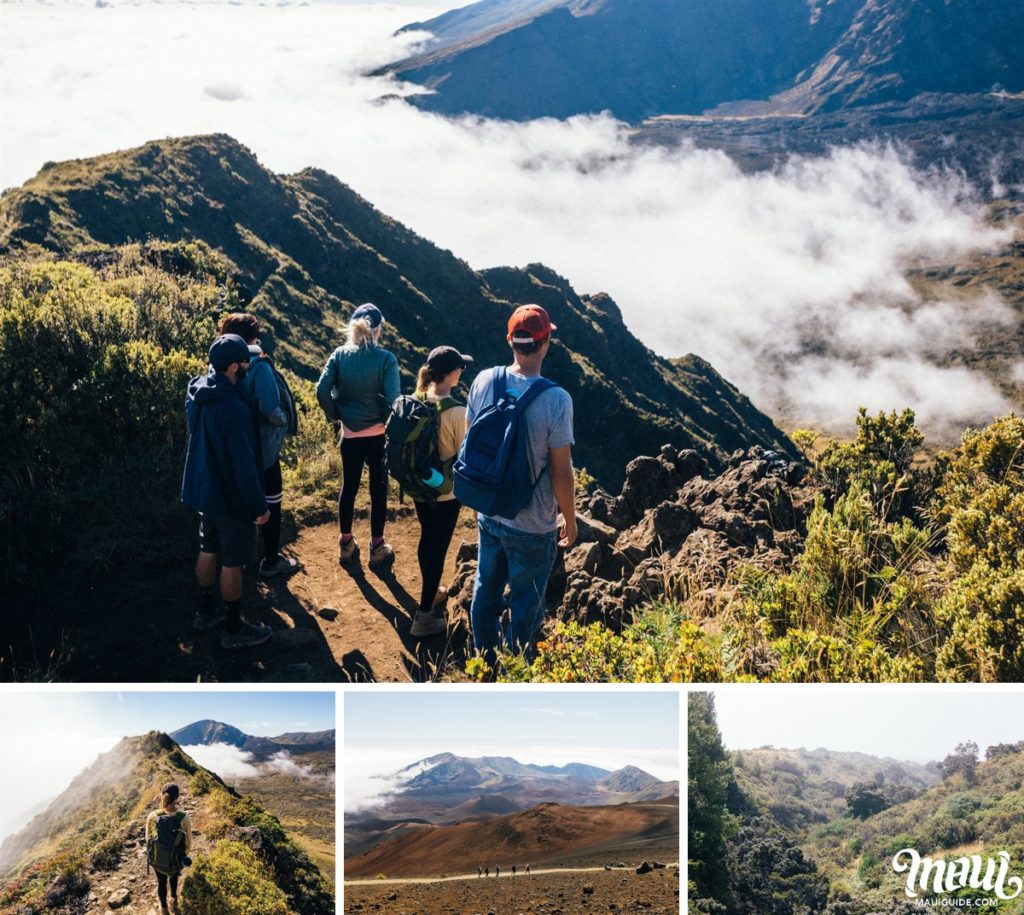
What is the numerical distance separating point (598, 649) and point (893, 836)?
4.41ft

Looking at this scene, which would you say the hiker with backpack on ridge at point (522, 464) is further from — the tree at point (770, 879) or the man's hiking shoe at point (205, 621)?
the man's hiking shoe at point (205, 621)

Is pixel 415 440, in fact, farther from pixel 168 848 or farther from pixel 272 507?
pixel 168 848

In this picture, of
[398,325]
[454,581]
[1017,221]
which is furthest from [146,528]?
[1017,221]

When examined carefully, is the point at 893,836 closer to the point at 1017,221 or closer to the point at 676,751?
the point at 676,751

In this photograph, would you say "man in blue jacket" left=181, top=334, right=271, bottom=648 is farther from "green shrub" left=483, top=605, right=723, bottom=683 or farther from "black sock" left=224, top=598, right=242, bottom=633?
"green shrub" left=483, top=605, right=723, bottom=683

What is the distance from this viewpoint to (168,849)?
2291 mm

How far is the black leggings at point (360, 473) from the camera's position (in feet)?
17.5

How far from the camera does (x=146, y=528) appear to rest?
20.0 ft

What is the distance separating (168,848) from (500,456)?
1.76m

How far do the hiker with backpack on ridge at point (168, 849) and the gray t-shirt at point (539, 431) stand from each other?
170 centimetres

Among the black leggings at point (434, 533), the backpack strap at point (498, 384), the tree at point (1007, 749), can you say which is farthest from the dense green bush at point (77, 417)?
the tree at point (1007, 749)

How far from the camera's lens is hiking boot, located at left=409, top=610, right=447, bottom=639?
500 centimetres

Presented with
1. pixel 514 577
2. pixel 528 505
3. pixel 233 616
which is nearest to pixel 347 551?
pixel 233 616

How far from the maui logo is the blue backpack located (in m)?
1.81
